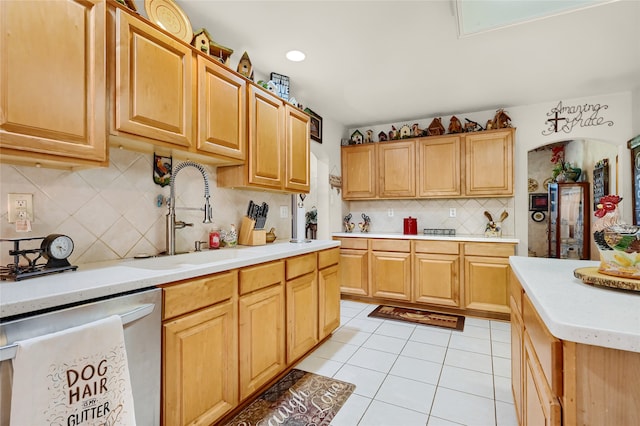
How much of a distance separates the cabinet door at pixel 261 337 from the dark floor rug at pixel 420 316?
1688 millimetres

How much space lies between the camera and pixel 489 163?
11.4 ft

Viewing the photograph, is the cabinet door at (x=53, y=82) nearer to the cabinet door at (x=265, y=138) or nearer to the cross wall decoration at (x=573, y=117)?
the cabinet door at (x=265, y=138)

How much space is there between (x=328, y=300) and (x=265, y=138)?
58.1 inches

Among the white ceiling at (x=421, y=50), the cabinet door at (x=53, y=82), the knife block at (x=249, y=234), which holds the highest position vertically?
the white ceiling at (x=421, y=50)

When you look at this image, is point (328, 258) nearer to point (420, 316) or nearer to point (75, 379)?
point (420, 316)

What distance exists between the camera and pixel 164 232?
1912mm

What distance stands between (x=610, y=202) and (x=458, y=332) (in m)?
2.18

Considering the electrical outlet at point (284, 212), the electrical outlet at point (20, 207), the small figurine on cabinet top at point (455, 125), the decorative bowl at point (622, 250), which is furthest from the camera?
the small figurine on cabinet top at point (455, 125)

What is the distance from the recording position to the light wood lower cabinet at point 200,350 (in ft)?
4.21

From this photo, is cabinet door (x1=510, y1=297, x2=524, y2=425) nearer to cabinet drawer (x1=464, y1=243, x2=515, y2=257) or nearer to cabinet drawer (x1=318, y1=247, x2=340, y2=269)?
cabinet drawer (x1=318, y1=247, x2=340, y2=269)

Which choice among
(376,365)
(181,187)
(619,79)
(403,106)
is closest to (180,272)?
(181,187)

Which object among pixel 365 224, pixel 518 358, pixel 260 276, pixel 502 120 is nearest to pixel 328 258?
pixel 260 276

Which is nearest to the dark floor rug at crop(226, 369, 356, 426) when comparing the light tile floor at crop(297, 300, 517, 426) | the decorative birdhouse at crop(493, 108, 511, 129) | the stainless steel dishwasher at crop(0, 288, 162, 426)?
the light tile floor at crop(297, 300, 517, 426)

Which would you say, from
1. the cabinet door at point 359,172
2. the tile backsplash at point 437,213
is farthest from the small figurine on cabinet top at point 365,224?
the cabinet door at point 359,172
